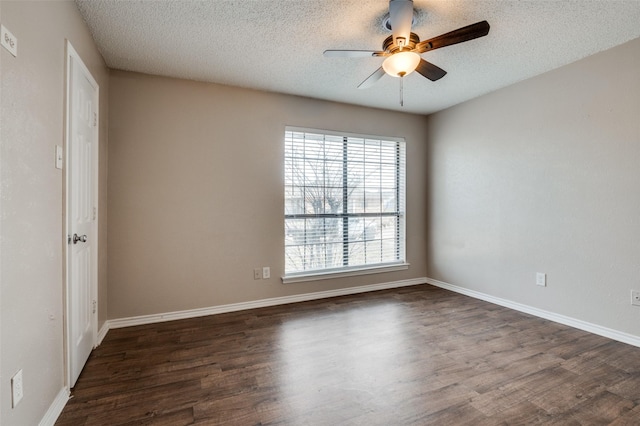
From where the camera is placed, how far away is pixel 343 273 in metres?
4.00

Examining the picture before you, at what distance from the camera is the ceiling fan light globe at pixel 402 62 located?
2074 mm

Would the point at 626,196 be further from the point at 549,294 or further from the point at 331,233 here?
the point at 331,233

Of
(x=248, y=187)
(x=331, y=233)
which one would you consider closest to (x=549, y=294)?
(x=331, y=233)

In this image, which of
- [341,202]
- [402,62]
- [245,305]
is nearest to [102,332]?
[245,305]

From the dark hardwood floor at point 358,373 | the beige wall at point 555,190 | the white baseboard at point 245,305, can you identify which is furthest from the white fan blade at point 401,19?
the white baseboard at point 245,305

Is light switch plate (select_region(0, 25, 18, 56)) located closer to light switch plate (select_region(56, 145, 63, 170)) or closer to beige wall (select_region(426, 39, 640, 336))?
light switch plate (select_region(56, 145, 63, 170))

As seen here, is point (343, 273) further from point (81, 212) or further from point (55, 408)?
point (55, 408)

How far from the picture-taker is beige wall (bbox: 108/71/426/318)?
2992 millimetres

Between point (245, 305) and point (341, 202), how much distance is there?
1.70 metres

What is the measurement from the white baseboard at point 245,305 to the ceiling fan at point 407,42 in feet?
8.57

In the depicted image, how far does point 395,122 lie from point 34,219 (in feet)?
13.0

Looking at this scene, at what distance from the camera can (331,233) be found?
4.00 metres

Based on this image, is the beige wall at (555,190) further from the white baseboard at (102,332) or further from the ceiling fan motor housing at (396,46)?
the white baseboard at (102,332)

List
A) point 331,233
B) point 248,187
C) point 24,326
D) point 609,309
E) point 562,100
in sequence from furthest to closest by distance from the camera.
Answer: point 331,233 → point 248,187 → point 562,100 → point 609,309 → point 24,326
